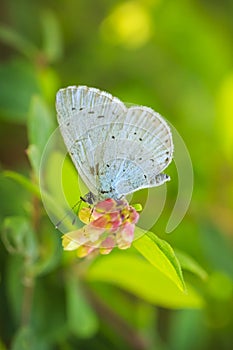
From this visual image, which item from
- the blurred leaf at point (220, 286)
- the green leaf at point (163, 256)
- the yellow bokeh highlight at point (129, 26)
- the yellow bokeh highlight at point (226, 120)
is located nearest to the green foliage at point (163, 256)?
the green leaf at point (163, 256)

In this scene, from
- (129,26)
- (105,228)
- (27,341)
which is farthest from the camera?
(129,26)

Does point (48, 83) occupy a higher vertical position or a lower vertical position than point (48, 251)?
higher

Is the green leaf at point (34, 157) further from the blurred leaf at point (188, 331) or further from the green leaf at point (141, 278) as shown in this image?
the blurred leaf at point (188, 331)

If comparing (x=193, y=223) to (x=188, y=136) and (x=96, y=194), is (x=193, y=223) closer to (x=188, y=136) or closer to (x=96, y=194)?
(x=188, y=136)

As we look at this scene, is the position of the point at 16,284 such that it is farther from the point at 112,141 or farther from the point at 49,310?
the point at 112,141

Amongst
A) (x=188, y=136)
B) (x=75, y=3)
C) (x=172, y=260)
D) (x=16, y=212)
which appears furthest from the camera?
(x=75, y=3)

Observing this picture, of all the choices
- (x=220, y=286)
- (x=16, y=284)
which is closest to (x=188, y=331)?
(x=220, y=286)

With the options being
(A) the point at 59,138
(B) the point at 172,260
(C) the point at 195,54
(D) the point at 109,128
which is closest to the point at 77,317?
(A) the point at 59,138
